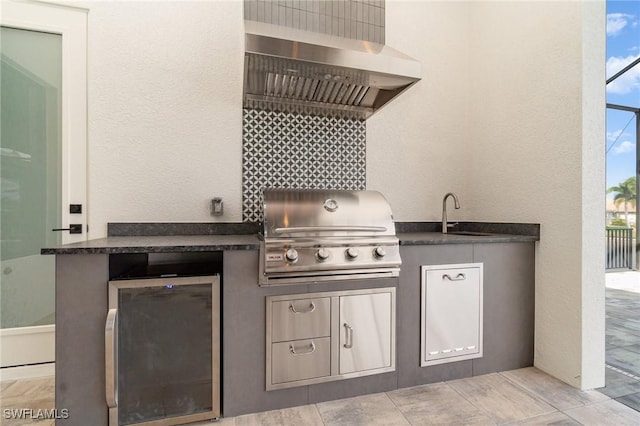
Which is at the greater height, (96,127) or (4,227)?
(96,127)

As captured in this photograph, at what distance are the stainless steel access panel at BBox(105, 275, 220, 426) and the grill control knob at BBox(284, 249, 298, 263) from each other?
365 mm

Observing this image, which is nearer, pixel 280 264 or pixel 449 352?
pixel 280 264

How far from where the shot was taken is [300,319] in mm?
1691

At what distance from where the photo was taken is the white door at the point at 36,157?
2.00m

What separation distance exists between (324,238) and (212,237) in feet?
2.59

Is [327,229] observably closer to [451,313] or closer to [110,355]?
[451,313]

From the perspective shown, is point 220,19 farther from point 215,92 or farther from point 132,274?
point 132,274

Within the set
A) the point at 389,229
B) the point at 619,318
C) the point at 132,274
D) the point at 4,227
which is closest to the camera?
the point at 132,274

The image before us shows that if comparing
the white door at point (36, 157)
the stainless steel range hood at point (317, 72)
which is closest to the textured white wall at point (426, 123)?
the stainless steel range hood at point (317, 72)

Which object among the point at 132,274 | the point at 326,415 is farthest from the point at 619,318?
the point at 132,274

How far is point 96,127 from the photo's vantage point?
2.08 m

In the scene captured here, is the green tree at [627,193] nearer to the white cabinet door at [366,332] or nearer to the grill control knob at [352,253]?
the white cabinet door at [366,332]

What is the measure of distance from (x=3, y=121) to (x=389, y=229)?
2.53 meters

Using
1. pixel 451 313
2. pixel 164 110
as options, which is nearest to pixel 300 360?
pixel 451 313
